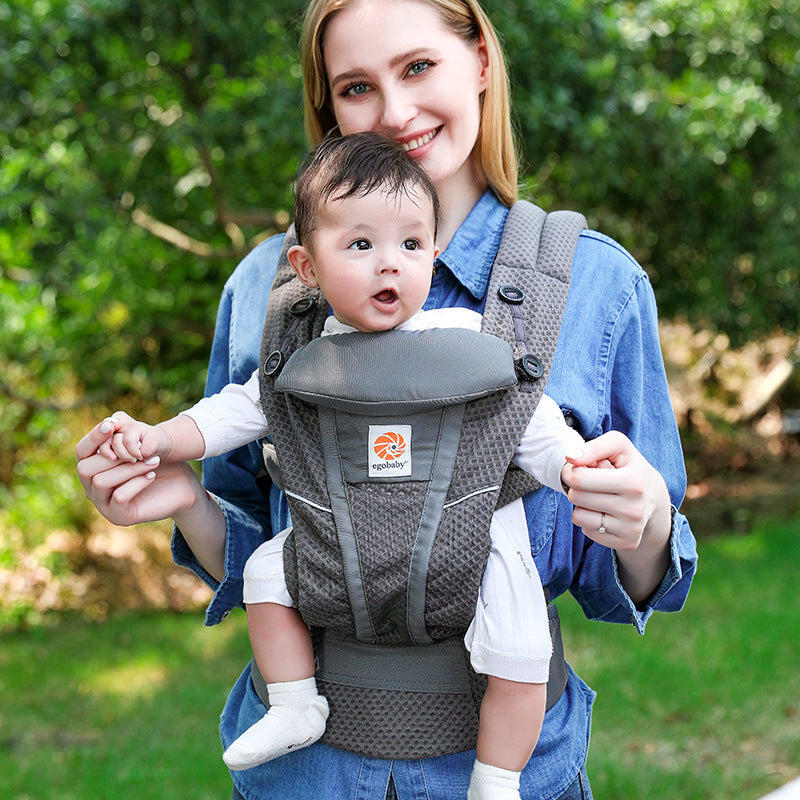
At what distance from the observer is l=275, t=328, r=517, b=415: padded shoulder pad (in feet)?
4.73

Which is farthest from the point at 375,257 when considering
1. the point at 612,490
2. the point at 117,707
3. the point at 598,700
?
the point at 117,707

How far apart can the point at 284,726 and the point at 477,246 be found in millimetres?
842

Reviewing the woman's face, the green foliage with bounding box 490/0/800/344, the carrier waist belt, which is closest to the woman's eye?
the woman's face

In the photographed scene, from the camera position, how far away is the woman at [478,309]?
5.17 feet

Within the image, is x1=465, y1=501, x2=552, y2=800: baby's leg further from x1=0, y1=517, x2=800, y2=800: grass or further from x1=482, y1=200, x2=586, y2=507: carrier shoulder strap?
x1=0, y1=517, x2=800, y2=800: grass

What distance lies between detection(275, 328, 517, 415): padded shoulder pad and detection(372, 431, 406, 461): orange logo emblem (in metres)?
0.04

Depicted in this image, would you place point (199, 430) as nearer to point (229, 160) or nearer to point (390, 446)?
point (390, 446)

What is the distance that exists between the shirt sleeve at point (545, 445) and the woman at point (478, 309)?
0.10 metres

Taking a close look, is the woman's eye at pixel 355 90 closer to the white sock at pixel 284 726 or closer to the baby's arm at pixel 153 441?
the baby's arm at pixel 153 441

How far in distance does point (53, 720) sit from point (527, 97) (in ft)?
12.3

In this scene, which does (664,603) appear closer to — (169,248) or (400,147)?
(400,147)

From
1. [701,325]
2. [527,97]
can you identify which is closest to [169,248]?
[527,97]

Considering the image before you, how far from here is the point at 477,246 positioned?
174 cm

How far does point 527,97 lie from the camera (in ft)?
15.3
